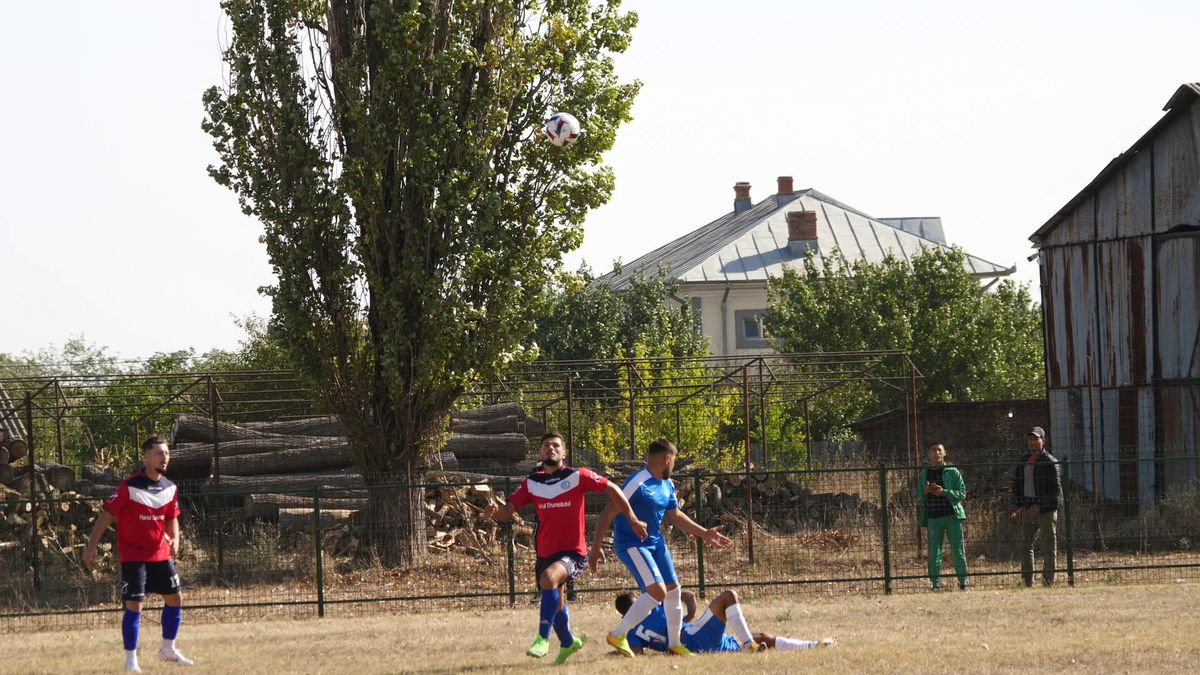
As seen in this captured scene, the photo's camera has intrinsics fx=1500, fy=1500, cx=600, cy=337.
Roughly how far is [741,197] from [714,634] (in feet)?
218

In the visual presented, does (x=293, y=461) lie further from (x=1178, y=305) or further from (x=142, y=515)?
(x=1178, y=305)

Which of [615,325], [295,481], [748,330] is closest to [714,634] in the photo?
[295,481]

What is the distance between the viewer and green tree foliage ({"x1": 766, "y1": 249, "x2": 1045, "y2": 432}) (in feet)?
160

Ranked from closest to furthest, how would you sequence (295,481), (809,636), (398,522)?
(809,636) < (398,522) < (295,481)

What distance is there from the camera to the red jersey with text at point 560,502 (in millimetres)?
11102

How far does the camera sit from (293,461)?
24.5 m

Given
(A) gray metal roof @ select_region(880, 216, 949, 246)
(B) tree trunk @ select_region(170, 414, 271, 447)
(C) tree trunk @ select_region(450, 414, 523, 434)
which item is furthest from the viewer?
(A) gray metal roof @ select_region(880, 216, 949, 246)

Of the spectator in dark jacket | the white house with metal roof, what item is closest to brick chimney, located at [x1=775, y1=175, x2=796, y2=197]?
the white house with metal roof

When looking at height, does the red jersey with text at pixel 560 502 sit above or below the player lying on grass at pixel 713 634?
above

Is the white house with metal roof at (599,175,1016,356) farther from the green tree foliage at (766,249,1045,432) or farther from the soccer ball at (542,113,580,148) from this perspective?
the soccer ball at (542,113,580,148)

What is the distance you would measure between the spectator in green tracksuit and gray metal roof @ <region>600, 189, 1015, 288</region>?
1643 inches

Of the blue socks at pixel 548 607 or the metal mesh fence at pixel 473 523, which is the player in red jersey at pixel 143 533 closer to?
the blue socks at pixel 548 607

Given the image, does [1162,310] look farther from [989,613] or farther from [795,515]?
[989,613]

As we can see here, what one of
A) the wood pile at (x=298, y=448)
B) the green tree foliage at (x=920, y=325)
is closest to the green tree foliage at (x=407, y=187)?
the wood pile at (x=298, y=448)
